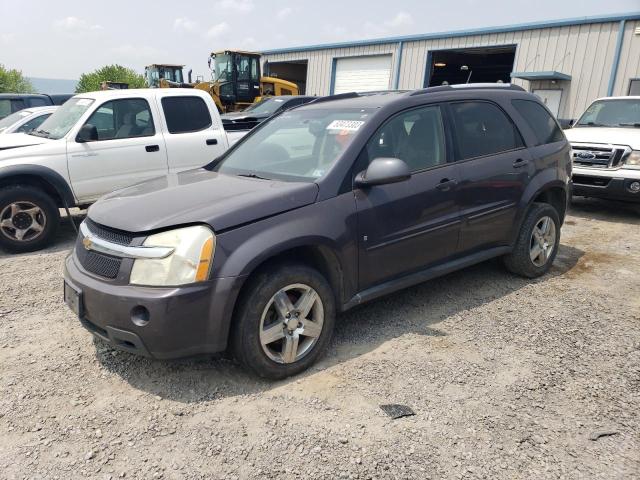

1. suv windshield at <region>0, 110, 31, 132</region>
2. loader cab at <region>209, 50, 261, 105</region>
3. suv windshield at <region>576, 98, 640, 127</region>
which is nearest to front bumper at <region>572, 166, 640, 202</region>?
suv windshield at <region>576, 98, 640, 127</region>

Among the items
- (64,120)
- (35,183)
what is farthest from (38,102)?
(35,183)

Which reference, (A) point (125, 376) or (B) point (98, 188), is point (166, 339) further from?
(B) point (98, 188)

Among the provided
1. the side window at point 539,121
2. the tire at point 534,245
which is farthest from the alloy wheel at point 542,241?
the side window at point 539,121

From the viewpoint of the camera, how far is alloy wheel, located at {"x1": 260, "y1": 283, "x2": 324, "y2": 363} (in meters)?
3.04

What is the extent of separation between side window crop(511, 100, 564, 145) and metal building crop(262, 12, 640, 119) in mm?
11326

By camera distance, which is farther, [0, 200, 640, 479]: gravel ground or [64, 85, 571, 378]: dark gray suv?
[64, 85, 571, 378]: dark gray suv

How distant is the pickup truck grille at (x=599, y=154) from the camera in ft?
24.9

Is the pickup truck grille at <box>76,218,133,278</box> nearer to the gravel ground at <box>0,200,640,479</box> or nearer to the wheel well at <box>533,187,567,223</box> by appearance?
the gravel ground at <box>0,200,640,479</box>

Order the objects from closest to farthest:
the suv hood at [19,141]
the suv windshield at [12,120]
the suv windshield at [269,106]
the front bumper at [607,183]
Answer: the suv hood at [19,141], the front bumper at [607,183], the suv windshield at [12,120], the suv windshield at [269,106]

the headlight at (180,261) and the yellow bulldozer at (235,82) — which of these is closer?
the headlight at (180,261)

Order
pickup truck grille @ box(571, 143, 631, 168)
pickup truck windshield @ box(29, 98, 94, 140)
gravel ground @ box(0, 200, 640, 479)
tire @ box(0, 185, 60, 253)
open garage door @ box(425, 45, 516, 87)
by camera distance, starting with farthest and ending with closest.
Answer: open garage door @ box(425, 45, 516, 87), pickup truck grille @ box(571, 143, 631, 168), pickup truck windshield @ box(29, 98, 94, 140), tire @ box(0, 185, 60, 253), gravel ground @ box(0, 200, 640, 479)

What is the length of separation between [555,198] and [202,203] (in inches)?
148

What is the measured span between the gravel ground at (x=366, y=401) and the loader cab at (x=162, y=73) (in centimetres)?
2271

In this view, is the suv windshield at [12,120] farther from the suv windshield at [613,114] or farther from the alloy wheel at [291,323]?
the suv windshield at [613,114]
